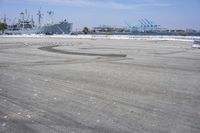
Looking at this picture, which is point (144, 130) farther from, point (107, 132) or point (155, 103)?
point (155, 103)

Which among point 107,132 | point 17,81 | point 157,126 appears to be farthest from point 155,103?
point 17,81

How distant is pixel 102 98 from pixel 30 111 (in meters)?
2.42

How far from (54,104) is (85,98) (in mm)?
1133

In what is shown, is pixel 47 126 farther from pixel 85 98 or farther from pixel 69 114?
pixel 85 98

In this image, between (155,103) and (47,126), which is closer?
(47,126)

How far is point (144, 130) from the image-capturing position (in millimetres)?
6715

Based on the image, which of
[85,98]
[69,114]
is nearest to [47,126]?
[69,114]

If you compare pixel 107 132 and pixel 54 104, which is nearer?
pixel 107 132

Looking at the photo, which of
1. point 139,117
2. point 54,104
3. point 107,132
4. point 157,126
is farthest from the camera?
point 54,104

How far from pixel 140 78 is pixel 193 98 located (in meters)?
4.47

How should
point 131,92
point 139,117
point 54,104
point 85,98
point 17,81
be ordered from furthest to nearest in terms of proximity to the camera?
point 17,81 < point 131,92 < point 85,98 < point 54,104 < point 139,117

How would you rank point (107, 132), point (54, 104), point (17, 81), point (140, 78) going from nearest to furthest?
point (107, 132) → point (54, 104) → point (17, 81) → point (140, 78)

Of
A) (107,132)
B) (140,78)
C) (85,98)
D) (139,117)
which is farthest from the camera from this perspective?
(140,78)

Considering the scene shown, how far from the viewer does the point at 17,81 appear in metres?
13.1
